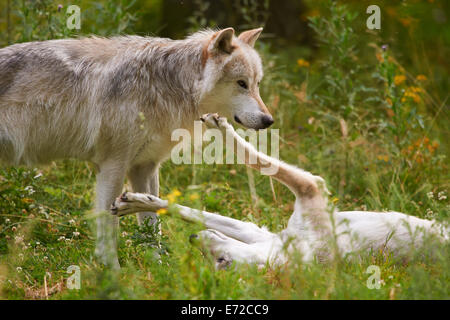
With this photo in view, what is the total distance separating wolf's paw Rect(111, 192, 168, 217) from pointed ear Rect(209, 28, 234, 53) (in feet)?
4.17

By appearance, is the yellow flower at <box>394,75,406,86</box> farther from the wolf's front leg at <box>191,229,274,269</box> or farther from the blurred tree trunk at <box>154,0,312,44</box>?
the blurred tree trunk at <box>154,0,312,44</box>

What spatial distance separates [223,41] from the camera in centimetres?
415

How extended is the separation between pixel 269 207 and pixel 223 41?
1.33 meters

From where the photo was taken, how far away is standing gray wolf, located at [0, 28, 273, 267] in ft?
13.3

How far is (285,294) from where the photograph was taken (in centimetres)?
296

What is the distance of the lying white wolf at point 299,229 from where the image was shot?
3.57 meters

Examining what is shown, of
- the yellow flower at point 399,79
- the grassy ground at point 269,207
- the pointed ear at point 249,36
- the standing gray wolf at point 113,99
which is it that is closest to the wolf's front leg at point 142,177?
the standing gray wolf at point 113,99

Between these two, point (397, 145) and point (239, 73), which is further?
point (397, 145)

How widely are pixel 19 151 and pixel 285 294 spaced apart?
2312 mm

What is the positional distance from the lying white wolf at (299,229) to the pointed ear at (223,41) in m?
0.60

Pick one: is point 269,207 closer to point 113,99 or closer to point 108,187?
point 108,187

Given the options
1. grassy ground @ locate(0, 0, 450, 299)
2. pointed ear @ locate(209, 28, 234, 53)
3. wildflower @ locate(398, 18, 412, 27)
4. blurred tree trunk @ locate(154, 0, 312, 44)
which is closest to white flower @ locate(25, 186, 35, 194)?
grassy ground @ locate(0, 0, 450, 299)
